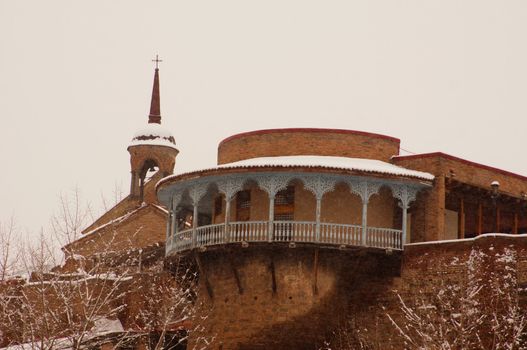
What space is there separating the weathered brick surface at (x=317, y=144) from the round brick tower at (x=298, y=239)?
0.11ft

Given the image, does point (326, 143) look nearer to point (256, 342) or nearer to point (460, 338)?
point (256, 342)

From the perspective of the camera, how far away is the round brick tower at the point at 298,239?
39375 mm

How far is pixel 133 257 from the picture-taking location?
170 feet

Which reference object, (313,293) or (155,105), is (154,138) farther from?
(313,293)

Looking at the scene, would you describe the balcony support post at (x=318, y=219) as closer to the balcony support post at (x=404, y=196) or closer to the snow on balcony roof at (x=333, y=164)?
the snow on balcony roof at (x=333, y=164)

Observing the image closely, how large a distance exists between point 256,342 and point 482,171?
33.7ft

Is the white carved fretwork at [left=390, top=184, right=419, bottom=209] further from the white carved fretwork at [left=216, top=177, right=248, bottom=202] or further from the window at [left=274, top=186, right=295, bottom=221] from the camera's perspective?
the white carved fretwork at [left=216, top=177, right=248, bottom=202]

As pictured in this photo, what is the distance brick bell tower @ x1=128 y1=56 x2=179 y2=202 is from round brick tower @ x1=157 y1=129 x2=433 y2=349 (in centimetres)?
2511

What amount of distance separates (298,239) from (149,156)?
29.5 meters

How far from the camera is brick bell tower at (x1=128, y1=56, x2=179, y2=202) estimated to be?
67.1 metres

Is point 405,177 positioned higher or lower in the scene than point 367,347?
higher

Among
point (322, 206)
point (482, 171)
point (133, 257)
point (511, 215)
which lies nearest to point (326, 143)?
point (322, 206)

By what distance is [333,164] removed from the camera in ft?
130

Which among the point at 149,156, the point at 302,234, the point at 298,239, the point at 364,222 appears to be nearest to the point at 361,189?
the point at 364,222
